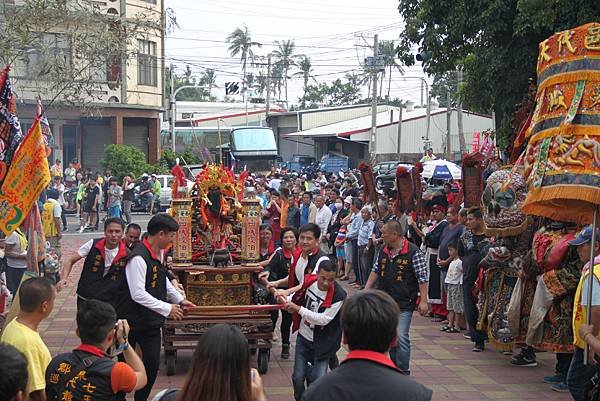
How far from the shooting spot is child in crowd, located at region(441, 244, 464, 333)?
11992 millimetres

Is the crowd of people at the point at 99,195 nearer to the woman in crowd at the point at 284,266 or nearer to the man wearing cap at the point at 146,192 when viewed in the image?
the man wearing cap at the point at 146,192

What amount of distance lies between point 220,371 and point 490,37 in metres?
13.2

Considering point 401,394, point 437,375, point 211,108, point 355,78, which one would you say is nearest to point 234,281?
point 437,375

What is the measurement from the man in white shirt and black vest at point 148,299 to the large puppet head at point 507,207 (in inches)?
169

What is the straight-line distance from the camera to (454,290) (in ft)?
39.5

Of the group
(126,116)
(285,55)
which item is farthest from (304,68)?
(126,116)

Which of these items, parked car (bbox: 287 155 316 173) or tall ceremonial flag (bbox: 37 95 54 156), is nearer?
tall ceremonial flag (bbox: 37 95 54 156)

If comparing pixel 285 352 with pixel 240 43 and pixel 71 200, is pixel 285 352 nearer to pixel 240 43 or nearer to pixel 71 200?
pixel 71 200

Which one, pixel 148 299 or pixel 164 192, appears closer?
pixel 148 299

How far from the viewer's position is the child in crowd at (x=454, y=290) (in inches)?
472

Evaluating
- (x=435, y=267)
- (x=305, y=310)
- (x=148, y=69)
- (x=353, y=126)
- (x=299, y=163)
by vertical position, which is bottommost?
(x=435, y=267)

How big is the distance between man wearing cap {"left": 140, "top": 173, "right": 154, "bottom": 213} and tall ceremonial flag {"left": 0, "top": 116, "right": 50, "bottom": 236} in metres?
24.8

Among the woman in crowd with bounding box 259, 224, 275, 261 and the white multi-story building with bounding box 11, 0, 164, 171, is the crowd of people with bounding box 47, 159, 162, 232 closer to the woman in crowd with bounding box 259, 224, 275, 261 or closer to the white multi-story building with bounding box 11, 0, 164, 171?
the white multi-story building with bounding box 11, 0, 164, 171

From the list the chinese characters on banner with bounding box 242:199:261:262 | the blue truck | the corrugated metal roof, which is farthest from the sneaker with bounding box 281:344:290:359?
the corrugated metal roof
